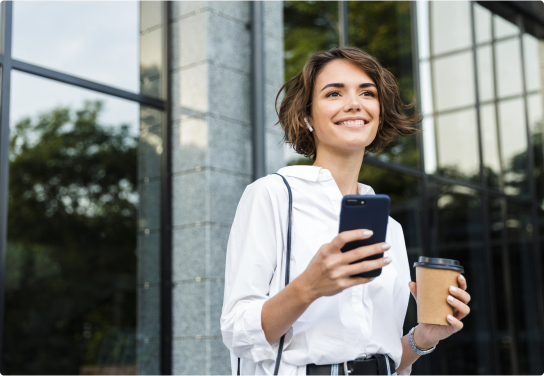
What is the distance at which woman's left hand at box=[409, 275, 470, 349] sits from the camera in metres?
1.50

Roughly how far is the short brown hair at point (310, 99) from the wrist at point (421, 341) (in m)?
0.62

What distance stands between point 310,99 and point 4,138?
2.58 m

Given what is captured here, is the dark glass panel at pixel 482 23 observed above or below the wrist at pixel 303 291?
above

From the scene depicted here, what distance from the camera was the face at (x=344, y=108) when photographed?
160 cm

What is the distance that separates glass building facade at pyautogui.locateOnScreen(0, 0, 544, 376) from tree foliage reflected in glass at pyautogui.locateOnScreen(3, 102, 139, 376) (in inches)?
1.4

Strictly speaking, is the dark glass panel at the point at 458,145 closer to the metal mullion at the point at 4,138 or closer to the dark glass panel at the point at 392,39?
the dark glass panel at the point at 392,39

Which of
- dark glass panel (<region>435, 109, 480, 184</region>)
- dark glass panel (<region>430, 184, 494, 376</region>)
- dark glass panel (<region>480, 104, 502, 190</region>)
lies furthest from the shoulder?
dark glass panel (<region>480, 104, 502, 190</region>)

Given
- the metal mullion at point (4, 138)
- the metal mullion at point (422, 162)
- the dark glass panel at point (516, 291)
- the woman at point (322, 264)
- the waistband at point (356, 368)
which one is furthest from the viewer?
the dark glass panel at point (516, 291)

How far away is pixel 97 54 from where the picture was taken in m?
6.57

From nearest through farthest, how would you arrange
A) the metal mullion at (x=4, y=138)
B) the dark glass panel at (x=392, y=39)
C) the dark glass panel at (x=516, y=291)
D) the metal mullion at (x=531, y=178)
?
the metal mullion at (x=4, y=138)
the dark glass panel at (x=392, y=39)
the dark glass panel at (x=516, y=291)
the metal mullion at (x=531, y=178)

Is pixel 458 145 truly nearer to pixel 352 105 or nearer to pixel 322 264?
pixel 352 105

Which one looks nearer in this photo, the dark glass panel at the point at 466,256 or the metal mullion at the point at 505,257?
the dark glass panel at the point at 466,256

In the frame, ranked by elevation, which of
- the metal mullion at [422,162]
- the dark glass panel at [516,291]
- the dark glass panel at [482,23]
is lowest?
the dark glass panel at [516,291]

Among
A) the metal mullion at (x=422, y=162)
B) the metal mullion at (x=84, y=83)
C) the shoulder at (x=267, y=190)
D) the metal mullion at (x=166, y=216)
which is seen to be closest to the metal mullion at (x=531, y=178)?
the metal mullion at (x=422, y=162)
